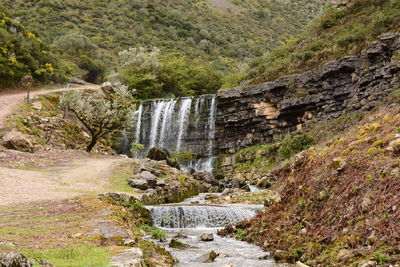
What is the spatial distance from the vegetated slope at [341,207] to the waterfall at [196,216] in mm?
2360

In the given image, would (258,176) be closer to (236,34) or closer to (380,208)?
(380,208)

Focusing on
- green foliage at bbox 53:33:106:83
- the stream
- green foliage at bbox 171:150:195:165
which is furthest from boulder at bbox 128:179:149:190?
green foliage at bbox 53:33:106:83

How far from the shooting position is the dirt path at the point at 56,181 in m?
13.1

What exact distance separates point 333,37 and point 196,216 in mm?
23724

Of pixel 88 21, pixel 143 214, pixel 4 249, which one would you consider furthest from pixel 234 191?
pixel 88 21

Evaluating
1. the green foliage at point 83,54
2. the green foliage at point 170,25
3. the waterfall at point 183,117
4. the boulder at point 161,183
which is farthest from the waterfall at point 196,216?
the green foliage at point 170,25

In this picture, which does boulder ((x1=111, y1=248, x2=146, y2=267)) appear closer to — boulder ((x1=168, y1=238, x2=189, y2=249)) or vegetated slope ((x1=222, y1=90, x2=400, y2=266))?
vegetated slope ((x1=222, y1=90, x2=400, y2=266))

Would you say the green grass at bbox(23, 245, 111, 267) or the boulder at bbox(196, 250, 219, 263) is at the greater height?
the green grass at bbox(23, 245, 111, 267)

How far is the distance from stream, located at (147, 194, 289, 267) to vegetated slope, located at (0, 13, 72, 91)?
2509 cm

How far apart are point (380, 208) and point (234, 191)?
44.6 ft

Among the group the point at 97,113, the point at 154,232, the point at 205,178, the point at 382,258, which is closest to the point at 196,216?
the point at 154,232

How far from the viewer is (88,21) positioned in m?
76.5

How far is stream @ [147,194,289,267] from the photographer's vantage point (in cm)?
848

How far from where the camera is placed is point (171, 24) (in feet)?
278
